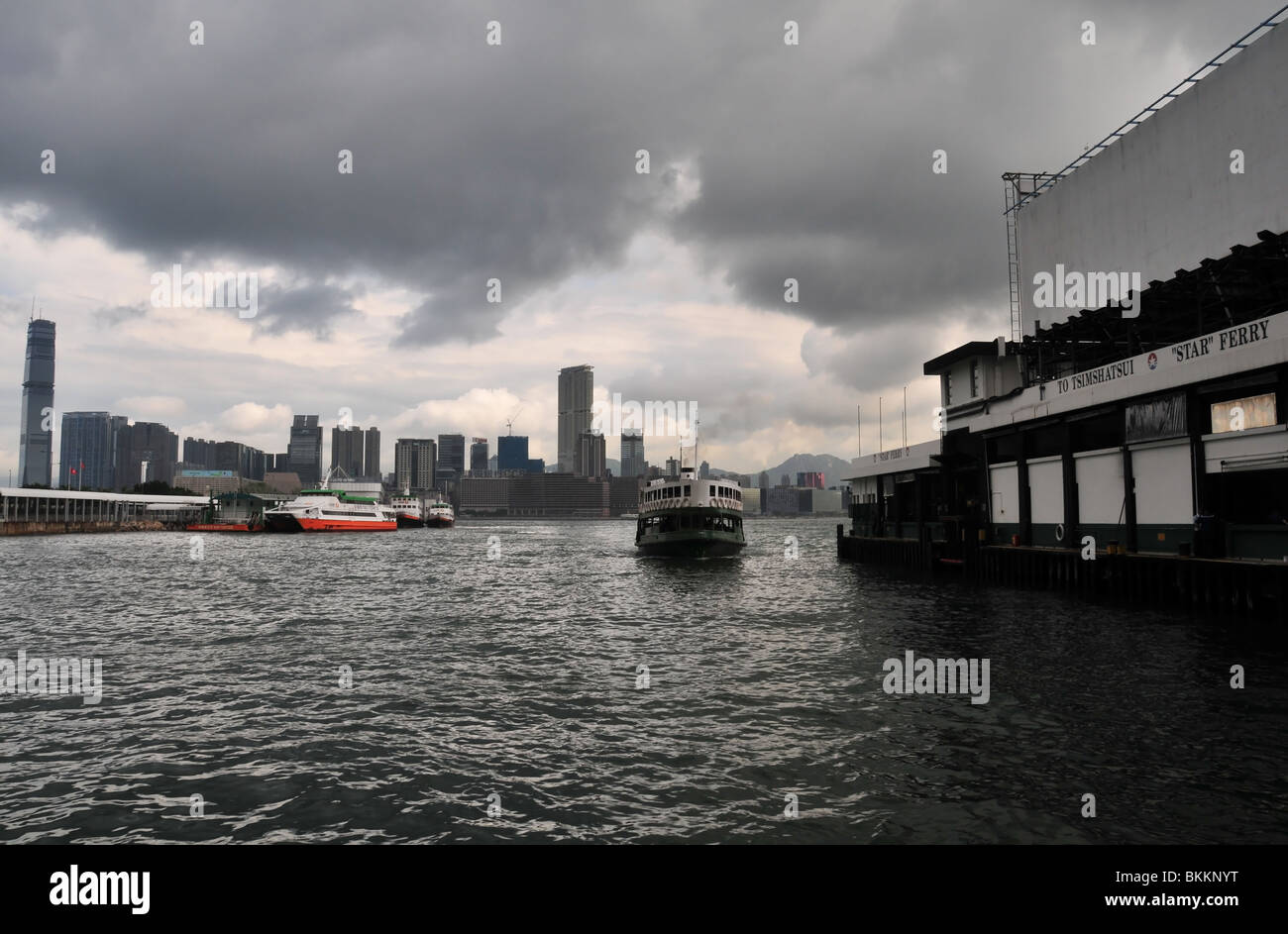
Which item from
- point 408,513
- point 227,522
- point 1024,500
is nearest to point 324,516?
point 227,522

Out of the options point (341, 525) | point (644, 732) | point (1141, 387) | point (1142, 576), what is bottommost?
point (644, 732)

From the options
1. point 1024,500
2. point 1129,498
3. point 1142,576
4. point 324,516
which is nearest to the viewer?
point 1142,576

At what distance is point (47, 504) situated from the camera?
484 feet

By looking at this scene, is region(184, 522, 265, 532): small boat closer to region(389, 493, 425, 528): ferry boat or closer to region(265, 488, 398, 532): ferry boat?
region(265, 488, 398, 532): ferry boat

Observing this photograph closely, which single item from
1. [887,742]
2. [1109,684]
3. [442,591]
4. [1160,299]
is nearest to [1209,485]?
[1109,684]

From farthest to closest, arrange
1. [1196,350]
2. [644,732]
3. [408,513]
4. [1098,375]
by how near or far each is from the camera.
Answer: [408,513] → [1098,375] → [1196,350] → [644,732]

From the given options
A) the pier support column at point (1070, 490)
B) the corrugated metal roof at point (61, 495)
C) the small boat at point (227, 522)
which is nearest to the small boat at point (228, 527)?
the small boat at point (227, 522)

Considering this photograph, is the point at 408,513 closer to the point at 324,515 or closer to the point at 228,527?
the point at 228,527

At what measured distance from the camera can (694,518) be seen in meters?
62.3

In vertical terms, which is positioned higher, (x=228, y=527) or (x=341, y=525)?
(x=341, y=525)

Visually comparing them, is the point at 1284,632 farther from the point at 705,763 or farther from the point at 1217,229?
the point at 1217,229

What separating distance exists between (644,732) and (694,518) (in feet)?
158
